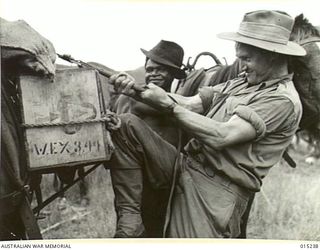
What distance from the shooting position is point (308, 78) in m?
2.95

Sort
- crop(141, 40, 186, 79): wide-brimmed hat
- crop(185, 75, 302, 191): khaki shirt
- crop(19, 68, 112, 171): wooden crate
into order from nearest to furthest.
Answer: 1. crop(19, 68, 112, 171): wooden crate
2. crop(185, 75, 302, 191): khaki shirt
3. crop(141, 40, 186, 79): wide-brimmed hat

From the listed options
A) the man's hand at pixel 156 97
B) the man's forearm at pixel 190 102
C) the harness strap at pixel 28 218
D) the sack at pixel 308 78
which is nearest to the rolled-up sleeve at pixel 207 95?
the man's forearm at pixel 190 102

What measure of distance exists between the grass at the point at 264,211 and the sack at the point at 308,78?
23cm

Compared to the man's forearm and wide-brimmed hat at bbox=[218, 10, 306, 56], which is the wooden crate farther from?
wide-brimmed hat at bbox=[218, 10, 306, 56]

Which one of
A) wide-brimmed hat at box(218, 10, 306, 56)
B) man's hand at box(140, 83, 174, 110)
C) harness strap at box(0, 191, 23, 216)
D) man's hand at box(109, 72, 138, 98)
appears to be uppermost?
→ wide-brimmed hat at box(218, 10, 306, 56)

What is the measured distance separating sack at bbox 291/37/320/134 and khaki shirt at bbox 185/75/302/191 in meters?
0.11

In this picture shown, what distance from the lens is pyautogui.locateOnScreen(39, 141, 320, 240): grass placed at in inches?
114

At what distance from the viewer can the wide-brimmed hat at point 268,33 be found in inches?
109

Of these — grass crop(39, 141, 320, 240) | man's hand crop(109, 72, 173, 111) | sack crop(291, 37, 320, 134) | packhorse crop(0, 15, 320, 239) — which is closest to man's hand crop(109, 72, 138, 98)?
man's hand crop(109, 72, 173, 111)

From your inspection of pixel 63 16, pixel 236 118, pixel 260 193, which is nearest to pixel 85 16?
pixel 63 16

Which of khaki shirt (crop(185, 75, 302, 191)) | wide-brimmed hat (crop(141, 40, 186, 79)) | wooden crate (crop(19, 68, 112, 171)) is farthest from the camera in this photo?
wide-brimmed hat (crop(141, 40, 186, 79))

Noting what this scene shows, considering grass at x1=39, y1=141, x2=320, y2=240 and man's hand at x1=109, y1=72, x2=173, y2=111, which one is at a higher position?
man's hand at x1=109, y1=72, x2=173, y2=111

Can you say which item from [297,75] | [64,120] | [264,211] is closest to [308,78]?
[297,75]

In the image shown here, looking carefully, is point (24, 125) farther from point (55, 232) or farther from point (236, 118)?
point (236, 118)
